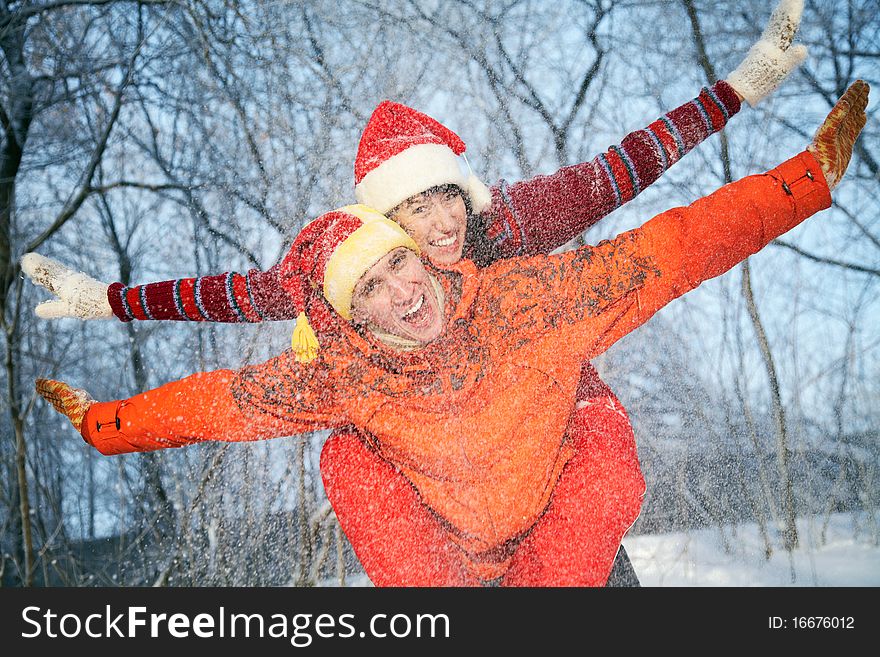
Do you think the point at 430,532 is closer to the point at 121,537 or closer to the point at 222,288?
the point at 222,288

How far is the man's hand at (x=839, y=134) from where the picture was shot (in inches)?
52.0

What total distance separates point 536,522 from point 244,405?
50 centimetres

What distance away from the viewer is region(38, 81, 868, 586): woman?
1294mm

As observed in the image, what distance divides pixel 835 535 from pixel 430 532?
3.37 ft

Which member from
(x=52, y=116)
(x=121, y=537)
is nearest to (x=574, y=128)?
(x=52, y=116)

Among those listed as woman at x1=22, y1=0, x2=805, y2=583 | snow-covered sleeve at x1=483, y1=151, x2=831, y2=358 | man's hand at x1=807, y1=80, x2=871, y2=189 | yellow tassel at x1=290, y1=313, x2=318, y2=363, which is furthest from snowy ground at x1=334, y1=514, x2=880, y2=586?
yellow tassel at x1=290, y1=313, x2=318, y2=363

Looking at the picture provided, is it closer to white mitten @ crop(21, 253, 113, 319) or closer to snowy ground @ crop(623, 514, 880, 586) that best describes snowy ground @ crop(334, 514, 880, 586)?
snowy ground @ crop(623, 514, 880, 586)

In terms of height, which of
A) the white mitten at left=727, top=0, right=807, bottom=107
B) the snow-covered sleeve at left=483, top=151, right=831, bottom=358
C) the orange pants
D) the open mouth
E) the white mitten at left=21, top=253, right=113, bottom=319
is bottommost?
the orange pants

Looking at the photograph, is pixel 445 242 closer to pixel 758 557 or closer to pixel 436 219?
pixel 436 219

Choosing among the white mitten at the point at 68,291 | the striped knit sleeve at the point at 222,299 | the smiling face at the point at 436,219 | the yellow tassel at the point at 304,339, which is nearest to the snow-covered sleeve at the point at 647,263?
the smiling face at the point at 436,219

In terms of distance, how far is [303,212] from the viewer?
201 centimetres

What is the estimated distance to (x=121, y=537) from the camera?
2.15 m

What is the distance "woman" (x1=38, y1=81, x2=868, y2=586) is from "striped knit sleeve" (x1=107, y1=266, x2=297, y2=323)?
0.44 feet

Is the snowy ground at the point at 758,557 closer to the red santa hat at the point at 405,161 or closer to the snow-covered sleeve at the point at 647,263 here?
the snow-covered sleeve at the point at 647,263
